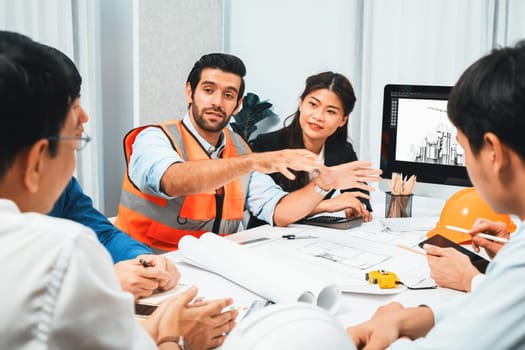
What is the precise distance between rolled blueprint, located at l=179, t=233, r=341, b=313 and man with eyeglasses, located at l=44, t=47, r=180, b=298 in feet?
0.38

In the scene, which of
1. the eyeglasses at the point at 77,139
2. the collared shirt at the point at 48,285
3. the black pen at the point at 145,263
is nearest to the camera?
the collared shirt at the point at 48,285

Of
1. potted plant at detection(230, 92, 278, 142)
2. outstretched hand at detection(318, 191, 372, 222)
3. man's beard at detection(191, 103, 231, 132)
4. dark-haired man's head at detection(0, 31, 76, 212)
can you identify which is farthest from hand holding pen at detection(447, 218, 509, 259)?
potted plant at detection(230, 92, 278, 142)

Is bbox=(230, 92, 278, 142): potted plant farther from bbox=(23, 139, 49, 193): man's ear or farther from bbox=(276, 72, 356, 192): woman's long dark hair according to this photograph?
bbox=(23, 139, 49, 193): man's ear

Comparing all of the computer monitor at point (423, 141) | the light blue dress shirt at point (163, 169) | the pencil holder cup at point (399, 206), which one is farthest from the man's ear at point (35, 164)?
the computer monitor at point (423, 141)

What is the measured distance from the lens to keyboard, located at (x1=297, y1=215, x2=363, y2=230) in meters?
1.93

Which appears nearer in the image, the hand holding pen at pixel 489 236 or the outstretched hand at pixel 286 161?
the hand holding pen at pixel 489 236

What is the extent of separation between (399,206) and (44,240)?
176 cm

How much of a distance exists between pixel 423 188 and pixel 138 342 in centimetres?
181

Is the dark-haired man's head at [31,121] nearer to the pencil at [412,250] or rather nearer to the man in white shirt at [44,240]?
the man in white shirt at [44,240]

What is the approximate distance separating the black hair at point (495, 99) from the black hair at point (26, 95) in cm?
62

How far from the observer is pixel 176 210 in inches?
76.6

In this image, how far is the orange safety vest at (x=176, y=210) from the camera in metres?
1.93

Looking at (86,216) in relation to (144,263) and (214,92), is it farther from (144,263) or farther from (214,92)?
(214,92)

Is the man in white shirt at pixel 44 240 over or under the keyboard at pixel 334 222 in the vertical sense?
over
